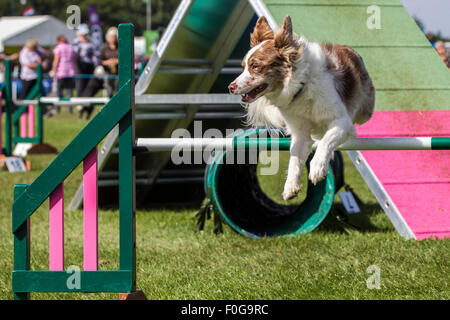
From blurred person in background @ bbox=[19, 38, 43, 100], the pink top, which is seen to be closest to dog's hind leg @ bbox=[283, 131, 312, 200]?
blurred person in background @ bbox=[19, 38, 43, 100]

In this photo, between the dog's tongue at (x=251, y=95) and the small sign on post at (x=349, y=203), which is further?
the small sign on post at (x=349, y=203)

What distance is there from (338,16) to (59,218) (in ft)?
10.3

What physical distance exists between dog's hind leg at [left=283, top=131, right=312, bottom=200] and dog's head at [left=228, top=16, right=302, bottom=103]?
0.31 meters

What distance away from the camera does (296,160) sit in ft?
10.6

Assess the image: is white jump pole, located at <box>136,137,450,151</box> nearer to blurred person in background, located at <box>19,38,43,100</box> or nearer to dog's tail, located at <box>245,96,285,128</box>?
dog's tail, located at <box>245,96,285,128</box>

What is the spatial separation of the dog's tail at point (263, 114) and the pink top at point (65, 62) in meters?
12.4

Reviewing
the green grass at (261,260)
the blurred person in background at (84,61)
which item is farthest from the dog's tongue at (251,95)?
the blurred person in background at (84,61)

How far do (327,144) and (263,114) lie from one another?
53cm

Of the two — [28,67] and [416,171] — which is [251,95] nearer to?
[416,171]

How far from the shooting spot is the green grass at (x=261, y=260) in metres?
3.63

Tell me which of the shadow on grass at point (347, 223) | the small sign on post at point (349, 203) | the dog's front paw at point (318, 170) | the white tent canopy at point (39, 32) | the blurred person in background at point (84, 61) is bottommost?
the white tent canopy at point (39, 32)

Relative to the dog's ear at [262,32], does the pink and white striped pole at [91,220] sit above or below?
below

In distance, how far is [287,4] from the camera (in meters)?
5.17

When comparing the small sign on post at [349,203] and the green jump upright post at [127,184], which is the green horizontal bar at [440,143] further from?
the small sign on post at [349,203]
